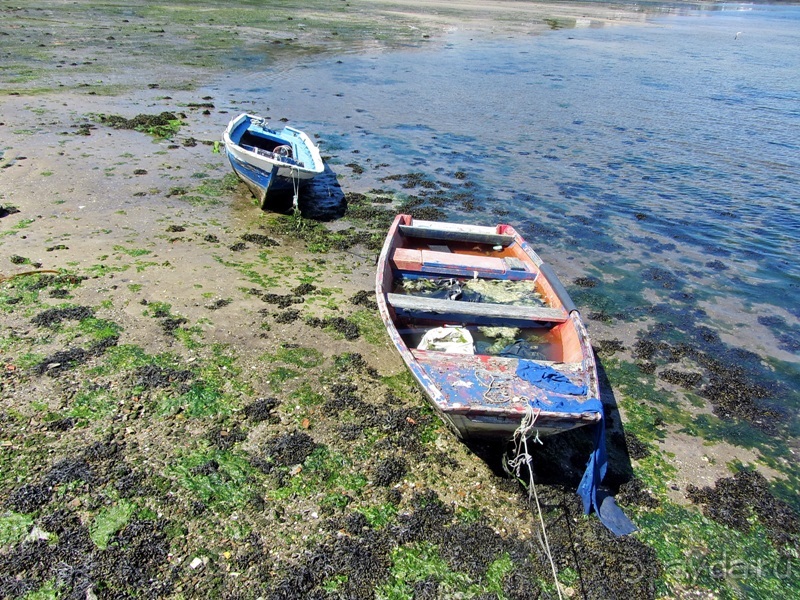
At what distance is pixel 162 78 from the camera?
82.1 ft

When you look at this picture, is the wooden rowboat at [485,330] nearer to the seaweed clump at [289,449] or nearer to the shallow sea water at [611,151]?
the seaweed clump at [289,449]

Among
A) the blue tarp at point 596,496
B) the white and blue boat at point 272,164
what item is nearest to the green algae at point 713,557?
the blue tarp at point 596,496

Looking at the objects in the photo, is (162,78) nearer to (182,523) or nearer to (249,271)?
(249,271)

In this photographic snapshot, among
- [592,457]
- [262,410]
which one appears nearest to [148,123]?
[262,410]

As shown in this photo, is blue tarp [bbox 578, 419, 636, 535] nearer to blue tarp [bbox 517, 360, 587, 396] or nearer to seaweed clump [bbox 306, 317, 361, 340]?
blue tarp [bbox 517, 360, 587, 396]

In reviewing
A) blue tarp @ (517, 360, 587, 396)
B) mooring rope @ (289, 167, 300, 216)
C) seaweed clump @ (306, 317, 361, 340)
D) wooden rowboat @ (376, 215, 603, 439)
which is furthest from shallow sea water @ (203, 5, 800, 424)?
seaweed clump @ (306, 317, 361, 340)

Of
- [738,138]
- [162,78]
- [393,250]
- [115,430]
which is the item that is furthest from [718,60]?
[115,430]

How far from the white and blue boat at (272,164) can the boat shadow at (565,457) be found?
821 centimetres

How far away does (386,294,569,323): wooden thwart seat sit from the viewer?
8227 millimetres

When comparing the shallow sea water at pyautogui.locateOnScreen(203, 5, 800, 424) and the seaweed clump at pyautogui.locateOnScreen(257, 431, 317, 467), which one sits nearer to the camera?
the seaweed clump at pyautogui.locateOnScreen(257, 431, 317, 467)

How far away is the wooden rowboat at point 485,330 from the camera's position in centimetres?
599

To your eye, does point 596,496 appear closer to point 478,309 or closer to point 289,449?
point 478,309

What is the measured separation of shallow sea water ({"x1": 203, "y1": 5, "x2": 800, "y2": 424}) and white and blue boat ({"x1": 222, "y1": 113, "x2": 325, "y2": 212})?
171 cm

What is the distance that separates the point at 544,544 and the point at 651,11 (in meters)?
88.6
